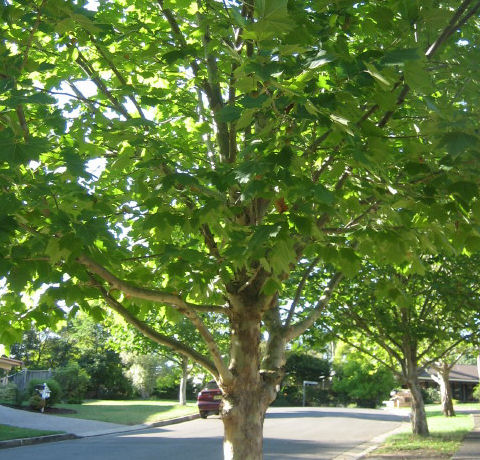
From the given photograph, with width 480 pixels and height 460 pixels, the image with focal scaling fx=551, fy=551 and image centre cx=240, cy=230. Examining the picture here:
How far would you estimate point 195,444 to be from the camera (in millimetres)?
15562

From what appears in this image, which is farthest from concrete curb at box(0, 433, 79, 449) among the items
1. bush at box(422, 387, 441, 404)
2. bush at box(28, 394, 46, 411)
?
bush at box(422, 387, 441, 404)

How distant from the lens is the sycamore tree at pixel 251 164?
2998 millimetres

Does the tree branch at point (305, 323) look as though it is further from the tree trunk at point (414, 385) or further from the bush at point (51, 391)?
the bush at point (51, 391)

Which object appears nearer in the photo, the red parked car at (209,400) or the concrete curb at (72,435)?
the concrete curb at (72,435)

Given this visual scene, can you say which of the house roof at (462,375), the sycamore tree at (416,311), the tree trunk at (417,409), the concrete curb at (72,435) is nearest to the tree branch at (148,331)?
the sycamore tree at (416,311)

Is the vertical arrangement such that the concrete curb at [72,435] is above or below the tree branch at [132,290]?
below

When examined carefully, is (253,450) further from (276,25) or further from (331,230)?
(276,25)

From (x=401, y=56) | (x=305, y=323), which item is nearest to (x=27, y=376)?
(x=305, y=323)

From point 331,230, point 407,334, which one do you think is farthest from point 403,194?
point 407,334

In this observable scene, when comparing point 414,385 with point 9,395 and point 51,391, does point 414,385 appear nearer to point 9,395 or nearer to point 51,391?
point 51,391

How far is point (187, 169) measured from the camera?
4434 mm

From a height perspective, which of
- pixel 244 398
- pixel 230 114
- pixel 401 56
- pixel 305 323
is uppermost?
pixel 401 56

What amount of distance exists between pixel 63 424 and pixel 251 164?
19.8 m

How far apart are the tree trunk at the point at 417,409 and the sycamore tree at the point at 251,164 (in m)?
11.1
